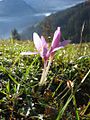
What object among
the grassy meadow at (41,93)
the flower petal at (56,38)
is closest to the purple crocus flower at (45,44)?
the flower petal at (56,38)

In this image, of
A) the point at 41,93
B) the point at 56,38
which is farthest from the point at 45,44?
the point at 41,93

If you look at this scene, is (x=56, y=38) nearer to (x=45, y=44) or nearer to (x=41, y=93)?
(x=45, y=44)

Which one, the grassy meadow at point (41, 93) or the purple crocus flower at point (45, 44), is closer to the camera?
the purple crocus flower at point (45, 44)

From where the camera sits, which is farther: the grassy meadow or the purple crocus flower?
the grassy meadow

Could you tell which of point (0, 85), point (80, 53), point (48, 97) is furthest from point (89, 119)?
point (80, 53)

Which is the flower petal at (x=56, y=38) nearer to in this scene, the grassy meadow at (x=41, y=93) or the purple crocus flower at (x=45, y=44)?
the purple crocus flower at (x=45, y=44)

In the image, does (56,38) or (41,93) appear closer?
(56,38)

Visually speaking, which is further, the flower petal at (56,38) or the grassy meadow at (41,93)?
the grassy meadow at (41,93)

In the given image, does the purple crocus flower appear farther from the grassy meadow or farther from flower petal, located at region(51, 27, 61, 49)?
the grassy meadow

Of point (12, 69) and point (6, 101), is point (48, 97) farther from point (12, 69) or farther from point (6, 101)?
point (12, 69)

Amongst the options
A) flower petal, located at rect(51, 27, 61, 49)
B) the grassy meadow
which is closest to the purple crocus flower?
flower petal, located at rect(51, 27, 61, 49)

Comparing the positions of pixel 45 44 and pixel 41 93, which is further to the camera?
pixel 41 93
